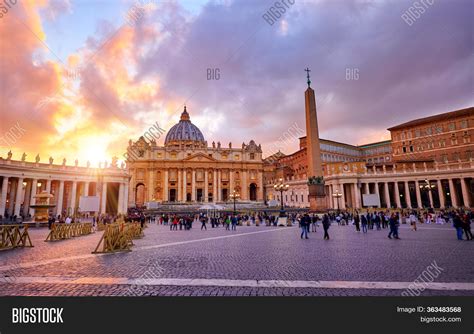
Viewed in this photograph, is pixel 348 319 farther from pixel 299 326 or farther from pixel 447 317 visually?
pixel 447 317

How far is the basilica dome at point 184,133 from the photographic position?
86938 millimetres

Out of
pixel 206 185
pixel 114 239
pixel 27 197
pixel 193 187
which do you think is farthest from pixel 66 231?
pixel 206 185

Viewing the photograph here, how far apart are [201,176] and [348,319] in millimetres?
66425

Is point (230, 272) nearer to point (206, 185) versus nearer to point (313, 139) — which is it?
point (313, 139)

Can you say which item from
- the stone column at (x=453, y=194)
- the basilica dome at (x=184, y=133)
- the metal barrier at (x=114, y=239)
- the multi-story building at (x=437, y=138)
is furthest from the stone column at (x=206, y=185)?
the metal barrier at (x=114, y=239)

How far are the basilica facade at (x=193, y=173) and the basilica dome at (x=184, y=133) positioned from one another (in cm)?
1392

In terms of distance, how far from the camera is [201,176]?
6888 centimetres

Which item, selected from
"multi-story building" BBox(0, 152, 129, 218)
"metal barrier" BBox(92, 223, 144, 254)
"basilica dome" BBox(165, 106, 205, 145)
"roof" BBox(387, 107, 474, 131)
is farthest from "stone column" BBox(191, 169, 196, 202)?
"metal barrier" BBox(92, 223, 144, 254)

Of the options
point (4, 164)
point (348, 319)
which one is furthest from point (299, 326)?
point (4, 164)

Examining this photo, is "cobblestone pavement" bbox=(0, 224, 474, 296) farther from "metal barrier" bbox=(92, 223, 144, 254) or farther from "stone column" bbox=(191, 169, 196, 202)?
"stone column" bbox=(191, 169, 196, 202)

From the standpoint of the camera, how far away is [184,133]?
8800 cm

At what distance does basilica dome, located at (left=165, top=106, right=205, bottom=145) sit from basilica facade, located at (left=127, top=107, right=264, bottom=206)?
1392cm

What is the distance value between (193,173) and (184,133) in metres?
24.6

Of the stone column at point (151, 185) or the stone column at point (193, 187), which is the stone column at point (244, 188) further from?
the stone column at point (151, 185)
